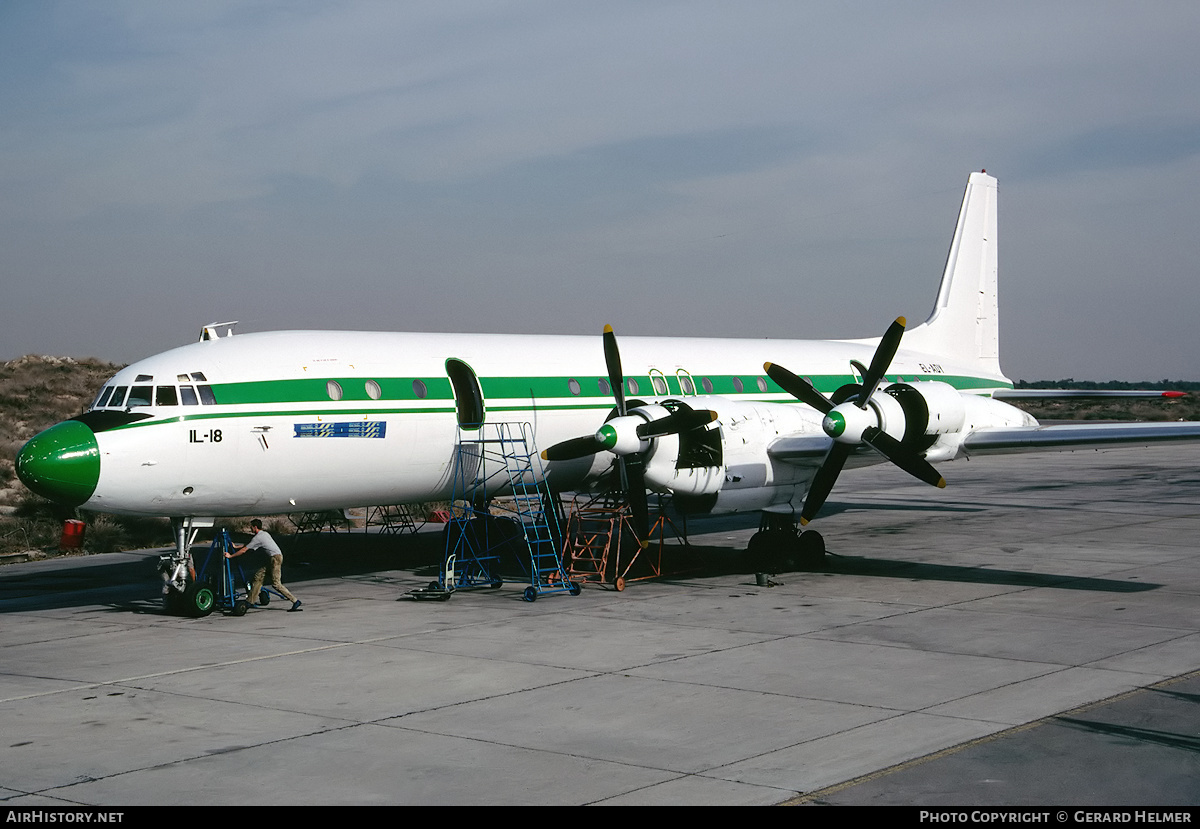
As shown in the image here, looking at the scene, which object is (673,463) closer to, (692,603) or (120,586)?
(692,603)

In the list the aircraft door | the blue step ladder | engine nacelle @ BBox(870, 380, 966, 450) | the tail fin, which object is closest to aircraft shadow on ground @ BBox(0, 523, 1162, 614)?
the blue step ladder

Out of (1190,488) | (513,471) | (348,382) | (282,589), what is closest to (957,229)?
(1190,488)

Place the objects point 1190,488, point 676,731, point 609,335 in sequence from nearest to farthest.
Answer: point 676,731 < point 609,335 < point 1190,488

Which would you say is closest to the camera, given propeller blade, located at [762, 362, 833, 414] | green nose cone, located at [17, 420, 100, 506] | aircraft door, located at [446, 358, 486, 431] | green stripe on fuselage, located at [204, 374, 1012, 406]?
green nose cone, located at [17, 420, 100, 506]

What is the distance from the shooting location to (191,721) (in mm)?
11281

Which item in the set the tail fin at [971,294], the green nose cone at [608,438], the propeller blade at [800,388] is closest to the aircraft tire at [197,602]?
the green nose cone at [608,438]

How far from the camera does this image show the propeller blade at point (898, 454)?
755 inches

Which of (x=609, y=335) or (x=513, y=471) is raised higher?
(x=609, y=335)

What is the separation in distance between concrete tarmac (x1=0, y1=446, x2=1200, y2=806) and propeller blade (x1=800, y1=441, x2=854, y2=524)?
1272 millimetres

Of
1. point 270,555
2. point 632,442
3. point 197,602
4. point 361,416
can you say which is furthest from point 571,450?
point 197,602

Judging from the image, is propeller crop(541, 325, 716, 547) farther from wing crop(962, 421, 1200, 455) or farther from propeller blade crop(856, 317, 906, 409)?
wing crop(962, 421, 1200, 455)

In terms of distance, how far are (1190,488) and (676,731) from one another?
32619mm

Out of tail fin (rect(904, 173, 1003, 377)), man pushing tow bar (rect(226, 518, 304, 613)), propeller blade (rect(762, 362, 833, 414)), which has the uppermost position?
tail fin (rect(904, 173, 1003, 377))

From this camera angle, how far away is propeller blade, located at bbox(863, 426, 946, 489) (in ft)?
62.9
